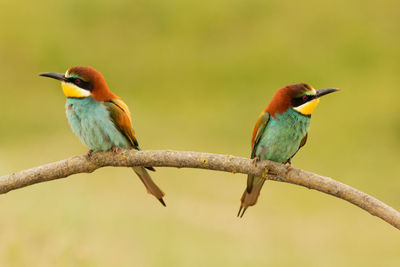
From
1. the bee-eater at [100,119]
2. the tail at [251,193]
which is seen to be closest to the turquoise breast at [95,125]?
the bee-eater at [100,119]

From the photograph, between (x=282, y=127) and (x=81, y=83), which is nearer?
(x=81, y=83)

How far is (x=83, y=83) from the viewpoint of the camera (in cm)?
242

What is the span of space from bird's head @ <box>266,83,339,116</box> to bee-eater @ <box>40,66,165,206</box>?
2.69 ft

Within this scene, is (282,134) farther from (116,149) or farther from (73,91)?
(73,91)

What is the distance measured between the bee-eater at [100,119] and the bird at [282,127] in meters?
0.58

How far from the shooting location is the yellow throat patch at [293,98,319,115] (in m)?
2.44

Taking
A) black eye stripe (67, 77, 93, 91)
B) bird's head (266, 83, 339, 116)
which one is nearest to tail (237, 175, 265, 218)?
bird's head (266, 83, 339, 116)

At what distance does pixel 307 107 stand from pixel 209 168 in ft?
2.67

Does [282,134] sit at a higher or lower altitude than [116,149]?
higher

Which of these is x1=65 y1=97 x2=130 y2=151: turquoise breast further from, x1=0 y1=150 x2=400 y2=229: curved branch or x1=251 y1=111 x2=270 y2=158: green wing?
x1=251 y1=111 x2=270 y2=158: green wing

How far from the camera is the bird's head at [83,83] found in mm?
2379

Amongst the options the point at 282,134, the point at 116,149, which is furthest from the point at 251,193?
the point at 116,149

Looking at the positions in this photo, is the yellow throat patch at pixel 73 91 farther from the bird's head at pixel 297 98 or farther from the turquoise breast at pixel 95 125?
the bird's head at pixel 297 98

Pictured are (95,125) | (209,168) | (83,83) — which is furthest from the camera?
(95,125)
